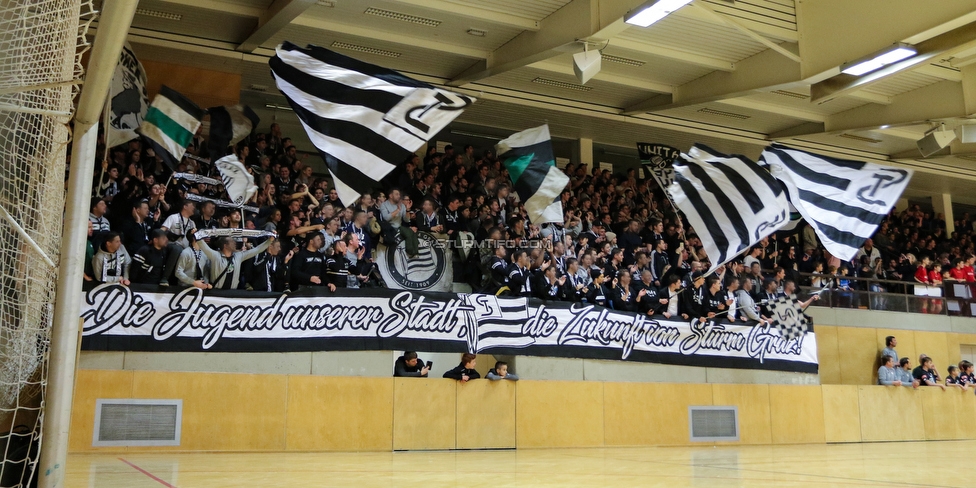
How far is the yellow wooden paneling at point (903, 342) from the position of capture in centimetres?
2252

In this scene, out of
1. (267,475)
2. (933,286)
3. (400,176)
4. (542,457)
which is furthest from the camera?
(933,286)

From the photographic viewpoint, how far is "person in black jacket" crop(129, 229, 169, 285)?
1252 cm

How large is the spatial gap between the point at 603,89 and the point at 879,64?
722cm

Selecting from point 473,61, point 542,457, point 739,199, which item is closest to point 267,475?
point 542,457

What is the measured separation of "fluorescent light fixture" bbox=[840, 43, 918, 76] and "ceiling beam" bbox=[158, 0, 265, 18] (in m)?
11.7

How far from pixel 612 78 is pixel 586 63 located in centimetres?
464

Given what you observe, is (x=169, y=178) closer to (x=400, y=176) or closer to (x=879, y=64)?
(x=400, y=176)

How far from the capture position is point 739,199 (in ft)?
48.0

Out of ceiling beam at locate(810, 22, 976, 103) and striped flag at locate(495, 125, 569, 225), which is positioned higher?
ceiling beam at locate(810, 22, 976, 103)

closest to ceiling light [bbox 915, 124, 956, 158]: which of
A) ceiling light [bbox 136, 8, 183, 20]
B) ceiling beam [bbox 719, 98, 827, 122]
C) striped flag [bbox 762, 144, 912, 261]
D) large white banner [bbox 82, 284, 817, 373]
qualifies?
ceiling beam [bbox 719, 98, 827, 122]

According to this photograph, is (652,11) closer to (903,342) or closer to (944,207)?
(903,342)

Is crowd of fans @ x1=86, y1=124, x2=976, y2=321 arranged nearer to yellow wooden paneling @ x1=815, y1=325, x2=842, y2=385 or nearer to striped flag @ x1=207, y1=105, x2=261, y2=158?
striped flag @ x1=207, y1=105, x2=261, y2=158

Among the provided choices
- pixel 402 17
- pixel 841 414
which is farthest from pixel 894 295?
pixel 402 17

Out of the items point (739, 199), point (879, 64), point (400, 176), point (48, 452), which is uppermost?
point (879, 64)
